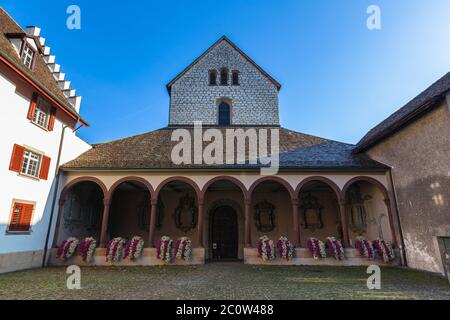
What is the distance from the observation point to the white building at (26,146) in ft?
30.1

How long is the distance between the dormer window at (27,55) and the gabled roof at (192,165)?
4.64 metres

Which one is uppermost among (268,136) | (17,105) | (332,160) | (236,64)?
(236,64)

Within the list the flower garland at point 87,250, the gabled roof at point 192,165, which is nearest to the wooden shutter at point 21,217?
the flower garland at point 87,250

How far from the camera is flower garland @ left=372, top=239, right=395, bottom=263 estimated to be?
10.9 meters

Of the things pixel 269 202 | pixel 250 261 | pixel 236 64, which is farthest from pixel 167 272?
pixel 236 64

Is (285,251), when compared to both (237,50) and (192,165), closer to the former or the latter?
(192,165)

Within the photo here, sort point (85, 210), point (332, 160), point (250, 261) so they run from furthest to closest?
point (85, 210)
point (332, 160)
point (250, 261)

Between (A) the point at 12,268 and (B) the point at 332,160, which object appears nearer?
(A) the point at 12,268

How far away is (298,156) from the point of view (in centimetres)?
1330

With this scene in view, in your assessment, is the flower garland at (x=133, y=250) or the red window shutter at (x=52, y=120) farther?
the red window shutter at (x=52, y=120)

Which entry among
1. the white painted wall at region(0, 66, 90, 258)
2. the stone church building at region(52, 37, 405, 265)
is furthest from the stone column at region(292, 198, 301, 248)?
the white painted wall at region(0, 66, 90, 258)

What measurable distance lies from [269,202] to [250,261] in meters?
5.00

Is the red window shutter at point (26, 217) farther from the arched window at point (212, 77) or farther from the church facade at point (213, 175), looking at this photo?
the arched window at point (212, 77)
